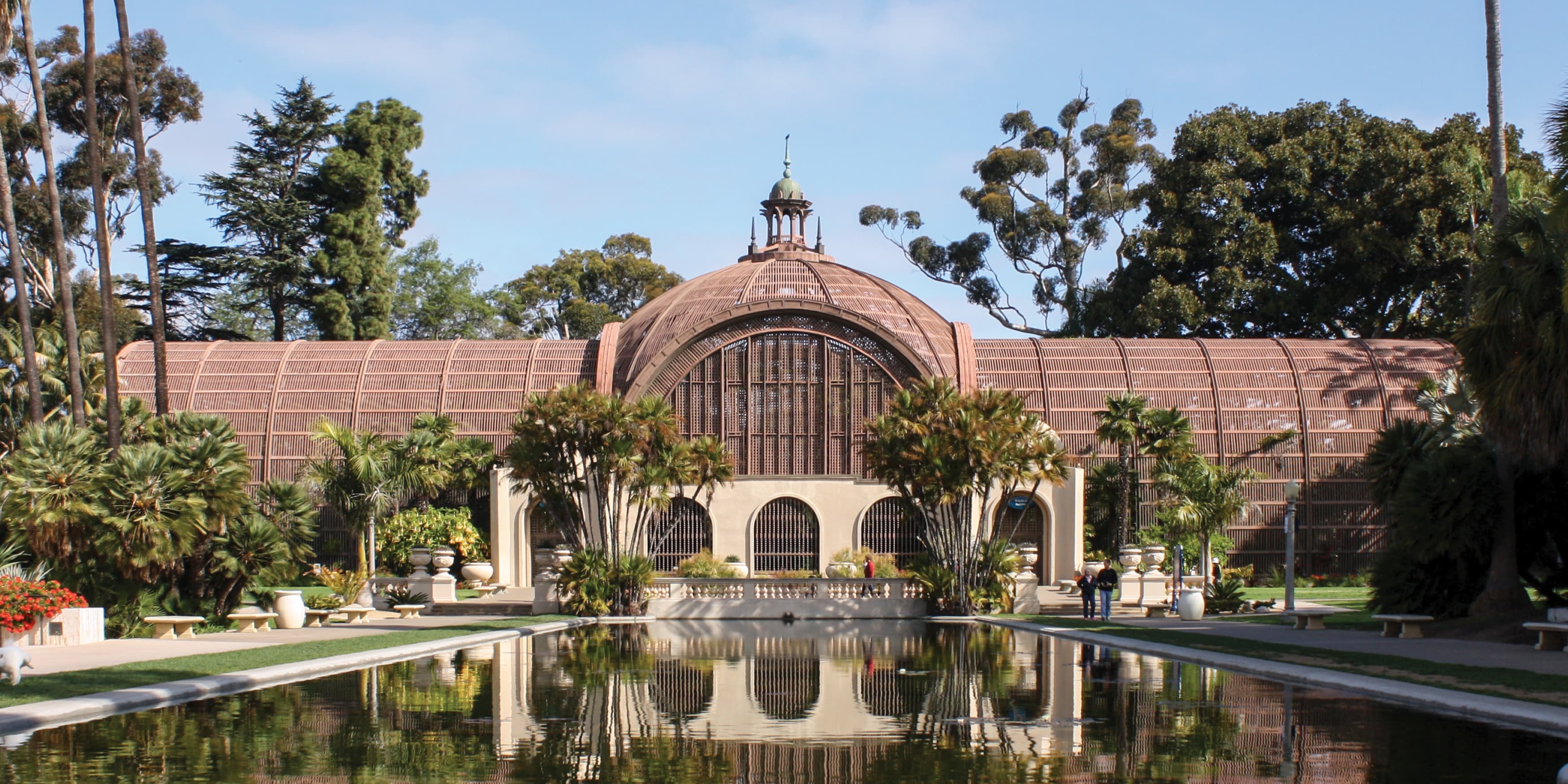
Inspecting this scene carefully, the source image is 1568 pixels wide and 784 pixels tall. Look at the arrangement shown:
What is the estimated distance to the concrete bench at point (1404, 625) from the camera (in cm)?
2573

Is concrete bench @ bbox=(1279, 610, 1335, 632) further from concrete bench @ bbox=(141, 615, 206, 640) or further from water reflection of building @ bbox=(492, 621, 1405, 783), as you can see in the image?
concrete bench @ bbox=(141, 615, 206, 640)

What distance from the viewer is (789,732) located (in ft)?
44.1

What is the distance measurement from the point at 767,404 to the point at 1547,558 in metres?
23.5

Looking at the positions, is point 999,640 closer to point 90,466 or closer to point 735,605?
point 735,605

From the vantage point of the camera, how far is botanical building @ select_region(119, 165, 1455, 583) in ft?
147

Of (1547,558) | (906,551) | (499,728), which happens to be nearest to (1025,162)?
(906,551)

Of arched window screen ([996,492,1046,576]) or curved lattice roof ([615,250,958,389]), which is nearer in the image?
arched window screen ([996,492,1046,576])

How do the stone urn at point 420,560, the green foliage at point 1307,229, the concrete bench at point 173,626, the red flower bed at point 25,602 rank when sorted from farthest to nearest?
1. the green foliage at point 1307,229
2. the stone urn at point 420,560
3. the concrete bench at point 173,626
4. the red flower bed at point 25,602

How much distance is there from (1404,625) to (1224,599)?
10.4 metres

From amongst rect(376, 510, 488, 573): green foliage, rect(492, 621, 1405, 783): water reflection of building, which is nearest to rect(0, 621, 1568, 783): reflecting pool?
rect(492, 621, 1405, 783): water reflection of building

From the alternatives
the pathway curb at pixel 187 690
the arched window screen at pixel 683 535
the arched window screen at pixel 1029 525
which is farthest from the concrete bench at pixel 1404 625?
the arched window screen at pixel 683 535

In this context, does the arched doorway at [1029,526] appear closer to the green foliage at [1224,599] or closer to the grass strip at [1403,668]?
the green foliage at [1224,599]

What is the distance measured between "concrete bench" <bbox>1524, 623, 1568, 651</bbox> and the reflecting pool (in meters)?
6.00

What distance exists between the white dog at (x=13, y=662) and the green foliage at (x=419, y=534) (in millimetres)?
24839
